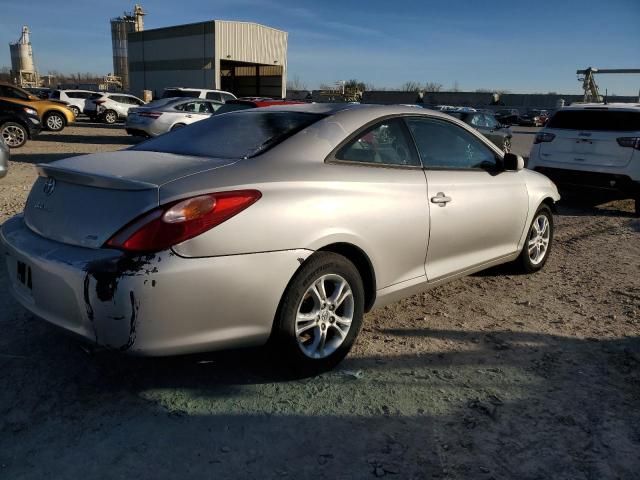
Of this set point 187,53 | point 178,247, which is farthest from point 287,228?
point 187,53

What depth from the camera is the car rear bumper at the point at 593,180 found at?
7762mm

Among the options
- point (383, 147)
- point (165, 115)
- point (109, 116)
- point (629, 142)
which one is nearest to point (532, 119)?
point (109, 116)

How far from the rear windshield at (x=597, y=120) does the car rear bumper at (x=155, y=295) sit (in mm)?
7022

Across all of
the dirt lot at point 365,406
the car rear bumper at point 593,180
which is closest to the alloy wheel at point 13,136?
the dirt lot at point 365,406

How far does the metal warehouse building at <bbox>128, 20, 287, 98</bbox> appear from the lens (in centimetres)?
3975

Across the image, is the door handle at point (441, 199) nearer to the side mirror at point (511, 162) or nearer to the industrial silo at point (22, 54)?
the side mirror at point (511, 162)

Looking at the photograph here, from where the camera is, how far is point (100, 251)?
2.46 metres

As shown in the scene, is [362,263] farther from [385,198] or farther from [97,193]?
[97,193]

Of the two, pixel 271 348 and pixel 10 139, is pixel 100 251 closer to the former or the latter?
pixel 271 348

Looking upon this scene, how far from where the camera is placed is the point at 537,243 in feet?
16.8

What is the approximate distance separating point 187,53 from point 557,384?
141 feet

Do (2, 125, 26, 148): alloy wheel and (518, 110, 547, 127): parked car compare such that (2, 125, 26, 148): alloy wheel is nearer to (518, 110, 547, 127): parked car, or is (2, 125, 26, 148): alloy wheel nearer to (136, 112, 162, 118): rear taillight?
(136, 112, 162, 118): rear taillight

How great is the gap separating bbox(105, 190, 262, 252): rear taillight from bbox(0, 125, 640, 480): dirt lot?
88 centimetres

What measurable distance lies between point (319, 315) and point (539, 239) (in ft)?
9.86
